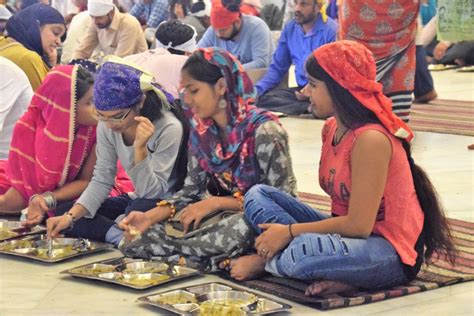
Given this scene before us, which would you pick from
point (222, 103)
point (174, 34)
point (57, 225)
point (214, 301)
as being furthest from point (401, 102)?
point (214, 301)

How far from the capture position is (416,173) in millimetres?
3074

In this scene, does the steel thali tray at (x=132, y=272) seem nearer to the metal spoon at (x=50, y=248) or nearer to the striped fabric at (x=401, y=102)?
the metal spoon at (x=50, y=248)

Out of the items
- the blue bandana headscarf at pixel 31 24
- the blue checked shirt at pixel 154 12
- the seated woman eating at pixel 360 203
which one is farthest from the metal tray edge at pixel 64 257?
the blue checked shirt at pixel 154 12

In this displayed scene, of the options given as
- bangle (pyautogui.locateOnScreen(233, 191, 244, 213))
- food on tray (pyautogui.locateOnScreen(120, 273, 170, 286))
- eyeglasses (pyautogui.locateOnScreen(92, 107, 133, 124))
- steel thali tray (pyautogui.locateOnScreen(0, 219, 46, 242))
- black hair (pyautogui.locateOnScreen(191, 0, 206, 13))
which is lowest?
black hair (pyautogui.locateOnScreen(191, 0, 206, 13))

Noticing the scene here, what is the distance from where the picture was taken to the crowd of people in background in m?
3.01

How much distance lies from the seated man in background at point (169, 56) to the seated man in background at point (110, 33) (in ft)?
6.12

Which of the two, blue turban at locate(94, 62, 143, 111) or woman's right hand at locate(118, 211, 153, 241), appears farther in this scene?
blue turban at locate(94, 62, 143, 111)

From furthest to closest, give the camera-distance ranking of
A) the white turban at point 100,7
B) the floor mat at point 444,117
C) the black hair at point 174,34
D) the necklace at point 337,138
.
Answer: the white turban at point 100,7
the floor mat at point 444,117
the black hair at point 174,34
the necklace at point 337,138

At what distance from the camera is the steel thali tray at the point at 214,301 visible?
2.88m

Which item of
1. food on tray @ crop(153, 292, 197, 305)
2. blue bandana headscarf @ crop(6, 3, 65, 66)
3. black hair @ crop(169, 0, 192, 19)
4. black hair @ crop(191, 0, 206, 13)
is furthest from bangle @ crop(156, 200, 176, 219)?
black hair @ crop(169, 0, 192, 19)

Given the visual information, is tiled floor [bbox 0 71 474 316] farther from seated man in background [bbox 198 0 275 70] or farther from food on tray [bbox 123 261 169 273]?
seated man in background [bbox 198 0 275 70]

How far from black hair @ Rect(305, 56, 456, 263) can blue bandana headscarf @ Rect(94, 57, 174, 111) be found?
0.76 m

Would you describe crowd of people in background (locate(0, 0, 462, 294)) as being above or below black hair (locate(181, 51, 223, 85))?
below

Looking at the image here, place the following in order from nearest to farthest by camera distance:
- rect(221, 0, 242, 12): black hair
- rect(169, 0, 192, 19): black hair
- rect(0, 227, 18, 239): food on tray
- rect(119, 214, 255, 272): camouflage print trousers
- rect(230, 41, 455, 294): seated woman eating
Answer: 1. rect(230, 41, 455, 294): seated woman eating
2. rect(119, 214, 255, 272): camouflage print trousers
3. rect(0, 227, 18, 239): food on tray
4. rect(221, 0, 242, 12): black hair
5. rect(169, 0, 192, 19): black hair
